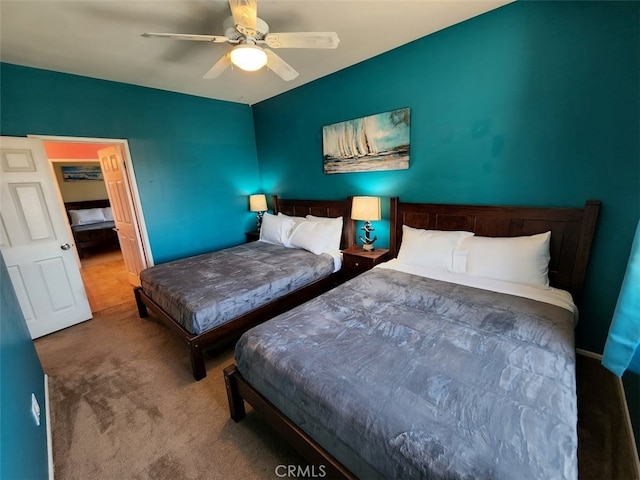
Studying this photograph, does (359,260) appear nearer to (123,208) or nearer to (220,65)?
(220,65)

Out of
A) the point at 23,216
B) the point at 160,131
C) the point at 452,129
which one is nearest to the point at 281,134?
the point at 160,131

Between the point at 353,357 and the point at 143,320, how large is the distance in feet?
9.12

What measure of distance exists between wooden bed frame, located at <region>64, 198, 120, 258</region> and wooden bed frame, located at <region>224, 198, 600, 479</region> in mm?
6013

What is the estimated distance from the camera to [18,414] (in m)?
1.15

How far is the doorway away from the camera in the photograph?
3.37 m

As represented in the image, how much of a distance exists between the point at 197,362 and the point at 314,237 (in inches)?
68.1

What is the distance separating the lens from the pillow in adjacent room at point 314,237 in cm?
311

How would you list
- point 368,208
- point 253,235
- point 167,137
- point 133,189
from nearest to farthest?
1. point 368,208
2. point 133,189
3. point 167,137
4. point 253,235

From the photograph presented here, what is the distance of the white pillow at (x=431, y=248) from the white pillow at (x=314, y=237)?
95 cm

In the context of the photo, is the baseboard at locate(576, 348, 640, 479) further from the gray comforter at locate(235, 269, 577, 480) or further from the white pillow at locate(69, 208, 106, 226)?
the white pillow at locate(69, 208, 106, 226)

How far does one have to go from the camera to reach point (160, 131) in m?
3.44

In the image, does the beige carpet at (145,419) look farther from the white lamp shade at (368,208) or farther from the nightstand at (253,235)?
the nightstand at (253,235)

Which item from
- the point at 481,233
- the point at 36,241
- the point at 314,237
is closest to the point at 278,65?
the point at 314,237

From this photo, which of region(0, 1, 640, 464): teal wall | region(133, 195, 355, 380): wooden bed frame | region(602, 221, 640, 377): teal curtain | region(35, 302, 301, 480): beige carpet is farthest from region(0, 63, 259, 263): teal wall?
region(602, 221, 640, 377): teal curtain
